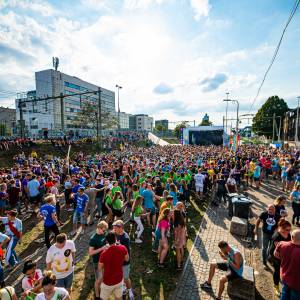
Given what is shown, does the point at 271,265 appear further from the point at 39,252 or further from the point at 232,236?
the point at 39,252

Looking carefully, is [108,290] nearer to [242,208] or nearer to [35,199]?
[242,208]

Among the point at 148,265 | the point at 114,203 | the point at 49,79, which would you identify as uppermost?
the point at 49,79

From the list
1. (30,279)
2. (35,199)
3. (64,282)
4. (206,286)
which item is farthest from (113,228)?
(35,199)

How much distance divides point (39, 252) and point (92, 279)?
2.23 meters

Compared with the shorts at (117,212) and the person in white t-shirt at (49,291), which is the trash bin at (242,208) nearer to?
the shorts at (117,212)

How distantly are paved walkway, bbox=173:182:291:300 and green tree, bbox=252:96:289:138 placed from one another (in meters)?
49.8

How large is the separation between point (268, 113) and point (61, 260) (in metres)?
59.8

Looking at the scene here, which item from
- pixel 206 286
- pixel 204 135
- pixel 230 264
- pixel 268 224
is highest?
pixel 204 135

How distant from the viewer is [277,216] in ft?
17.6

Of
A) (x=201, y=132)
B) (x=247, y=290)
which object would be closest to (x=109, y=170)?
(x=247, y=290)

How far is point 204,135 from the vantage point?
48.3 meters

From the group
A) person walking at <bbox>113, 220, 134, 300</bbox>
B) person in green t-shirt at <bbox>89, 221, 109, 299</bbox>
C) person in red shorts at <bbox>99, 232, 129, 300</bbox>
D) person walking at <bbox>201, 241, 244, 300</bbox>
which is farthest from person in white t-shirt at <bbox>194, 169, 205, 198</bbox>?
person in red shorts at <bbox>99, 232, 129, 300</bbox>

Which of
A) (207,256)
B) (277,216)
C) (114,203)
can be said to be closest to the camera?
(277,216)

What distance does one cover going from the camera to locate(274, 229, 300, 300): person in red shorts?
334cm
